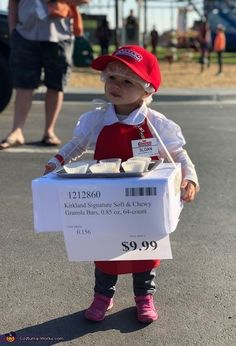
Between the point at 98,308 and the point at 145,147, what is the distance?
2.46 ft

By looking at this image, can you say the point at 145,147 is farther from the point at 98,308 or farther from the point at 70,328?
the point at 70,328

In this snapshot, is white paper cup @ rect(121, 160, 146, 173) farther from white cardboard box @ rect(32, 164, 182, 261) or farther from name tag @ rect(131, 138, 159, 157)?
name tag @ rect(131, 138, 159, 157)

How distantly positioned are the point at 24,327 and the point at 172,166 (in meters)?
0.96

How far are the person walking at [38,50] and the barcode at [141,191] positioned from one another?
3.88 metres

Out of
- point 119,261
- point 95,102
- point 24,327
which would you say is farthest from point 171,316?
point 95,102

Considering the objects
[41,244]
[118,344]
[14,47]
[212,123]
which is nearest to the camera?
[118,344]

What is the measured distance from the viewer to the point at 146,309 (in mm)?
2750

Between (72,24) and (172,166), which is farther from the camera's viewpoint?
(72,24)

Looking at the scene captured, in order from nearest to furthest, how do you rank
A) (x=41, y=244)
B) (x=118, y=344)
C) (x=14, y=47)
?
(x=118, y=344), (x=41, y=244), (x=14, y=47)

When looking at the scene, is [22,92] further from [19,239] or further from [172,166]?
[172,166]

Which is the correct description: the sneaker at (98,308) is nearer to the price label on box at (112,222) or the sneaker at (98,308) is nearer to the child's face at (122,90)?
the price label on box at (112,222)

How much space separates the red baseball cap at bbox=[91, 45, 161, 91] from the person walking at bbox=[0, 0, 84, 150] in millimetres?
3346

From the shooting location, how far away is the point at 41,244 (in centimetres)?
366

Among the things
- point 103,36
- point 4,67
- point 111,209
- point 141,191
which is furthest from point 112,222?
point 103,36
